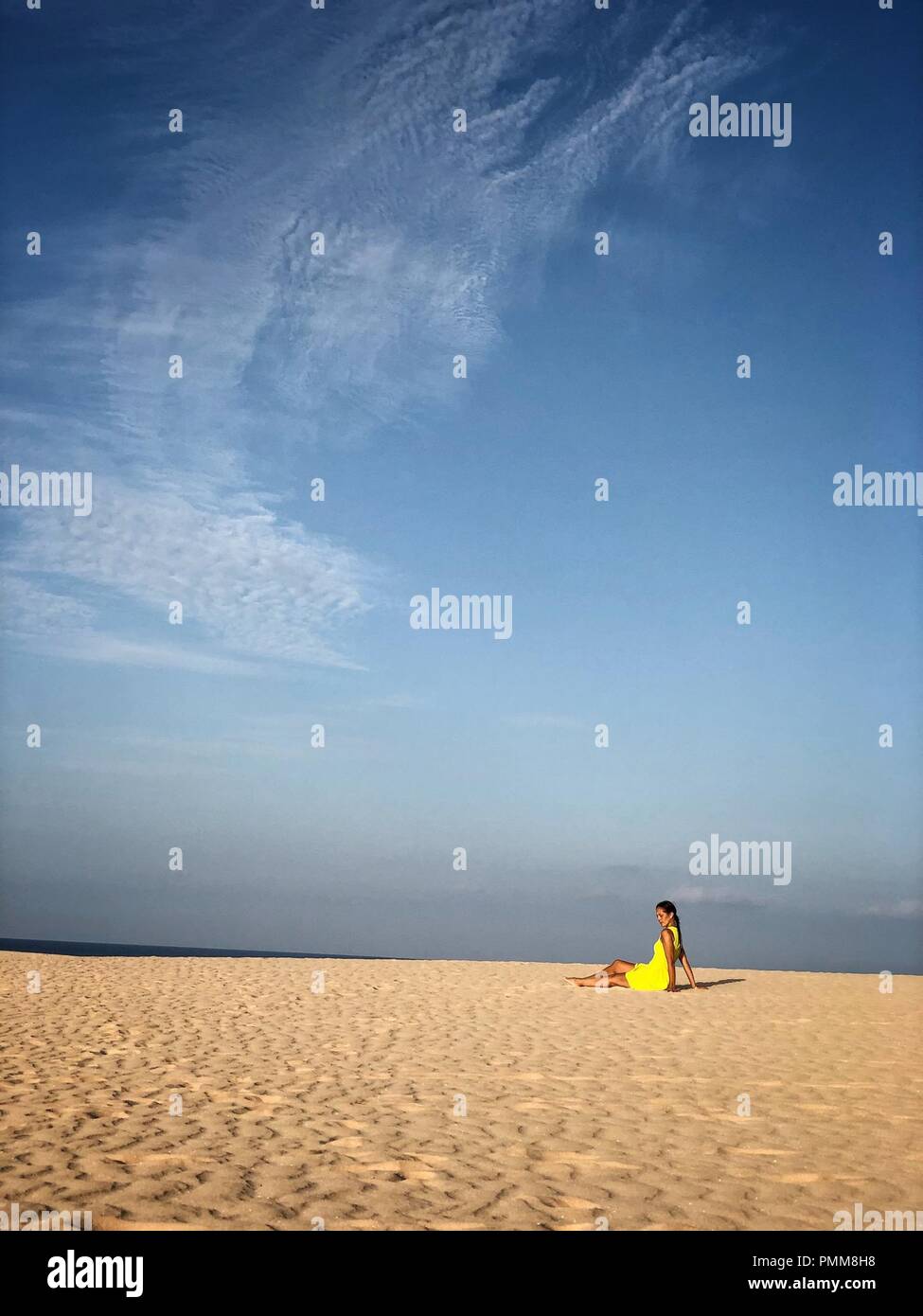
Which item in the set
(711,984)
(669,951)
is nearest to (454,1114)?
(669,951)

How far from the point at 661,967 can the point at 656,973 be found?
0.15 meters

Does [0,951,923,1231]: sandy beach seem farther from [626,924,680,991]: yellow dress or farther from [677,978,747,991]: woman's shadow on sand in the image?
[677,978,747,991]: woman's shadow on sand

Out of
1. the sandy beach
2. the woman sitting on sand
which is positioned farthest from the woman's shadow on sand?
the sandy beach

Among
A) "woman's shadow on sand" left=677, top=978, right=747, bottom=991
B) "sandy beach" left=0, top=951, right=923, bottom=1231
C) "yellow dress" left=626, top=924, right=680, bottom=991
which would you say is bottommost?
"woman's shadow on sand" left=677, top=978, right=747, bottom=991

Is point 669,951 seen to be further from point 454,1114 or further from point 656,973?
point 454,1114

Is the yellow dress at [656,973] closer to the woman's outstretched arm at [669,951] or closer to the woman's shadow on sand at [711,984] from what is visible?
the woman's outstretched arm at [669,951]

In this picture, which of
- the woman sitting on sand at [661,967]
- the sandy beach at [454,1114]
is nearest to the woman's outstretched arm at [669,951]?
the woman sitting on sand at [661,967]

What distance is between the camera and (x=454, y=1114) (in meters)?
6.68

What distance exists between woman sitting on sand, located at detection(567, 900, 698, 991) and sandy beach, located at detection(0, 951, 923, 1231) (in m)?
1.84

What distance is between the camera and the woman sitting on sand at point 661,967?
14953mm

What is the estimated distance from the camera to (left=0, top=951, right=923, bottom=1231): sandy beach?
4.82 metres
